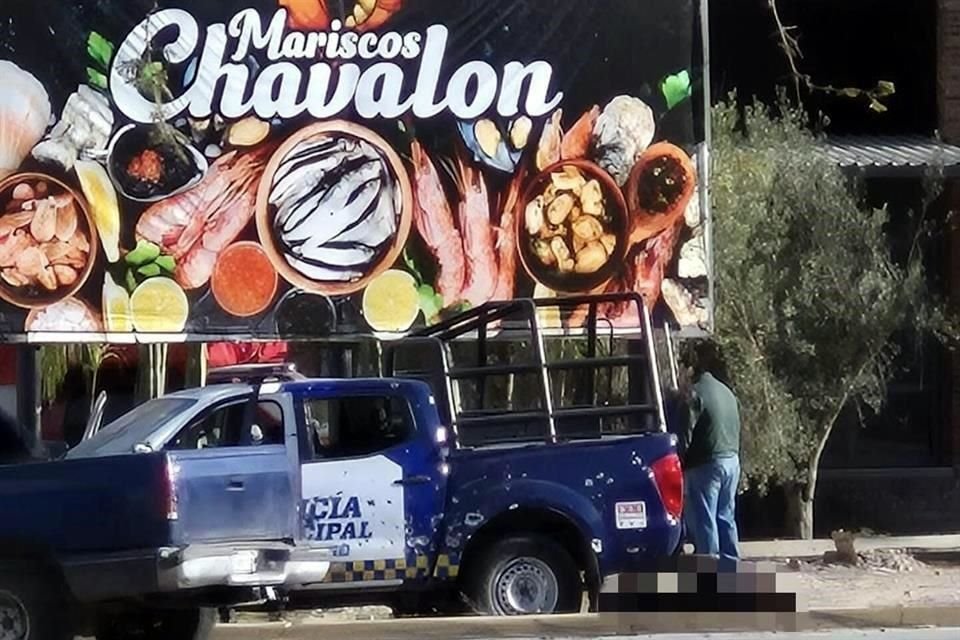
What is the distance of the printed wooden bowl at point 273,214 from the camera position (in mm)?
13039

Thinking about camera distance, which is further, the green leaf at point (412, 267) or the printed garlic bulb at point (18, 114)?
the green leaf at point (412, 267)

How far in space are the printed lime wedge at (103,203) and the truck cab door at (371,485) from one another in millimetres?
2655

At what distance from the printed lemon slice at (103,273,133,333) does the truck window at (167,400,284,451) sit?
98.0 inches

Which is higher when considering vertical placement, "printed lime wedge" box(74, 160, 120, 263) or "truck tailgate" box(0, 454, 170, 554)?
"printed lime wedge" box(74, 160, 120, 263)

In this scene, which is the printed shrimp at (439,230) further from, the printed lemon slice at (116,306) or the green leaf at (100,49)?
the green leaf at (100,49)

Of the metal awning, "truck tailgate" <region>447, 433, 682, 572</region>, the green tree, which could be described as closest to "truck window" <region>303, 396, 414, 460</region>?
"truck tailgate" <region>447, 433, 682, 572</region>

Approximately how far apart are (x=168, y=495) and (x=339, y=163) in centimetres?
439

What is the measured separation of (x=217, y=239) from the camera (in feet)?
42.5

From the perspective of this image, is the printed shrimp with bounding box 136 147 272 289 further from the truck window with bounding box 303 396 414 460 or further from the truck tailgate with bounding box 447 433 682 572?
the truck tailgate with bounding box 447 433 682 572

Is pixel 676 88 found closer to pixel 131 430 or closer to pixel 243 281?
pixel 243 281

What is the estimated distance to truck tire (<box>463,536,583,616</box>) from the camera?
1130 cm

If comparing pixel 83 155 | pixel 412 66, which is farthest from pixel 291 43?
pixel 83 155

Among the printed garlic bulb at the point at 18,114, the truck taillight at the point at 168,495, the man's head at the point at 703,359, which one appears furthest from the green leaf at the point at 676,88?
the truck taillight at the point at 168,495

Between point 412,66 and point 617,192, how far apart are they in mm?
1886
